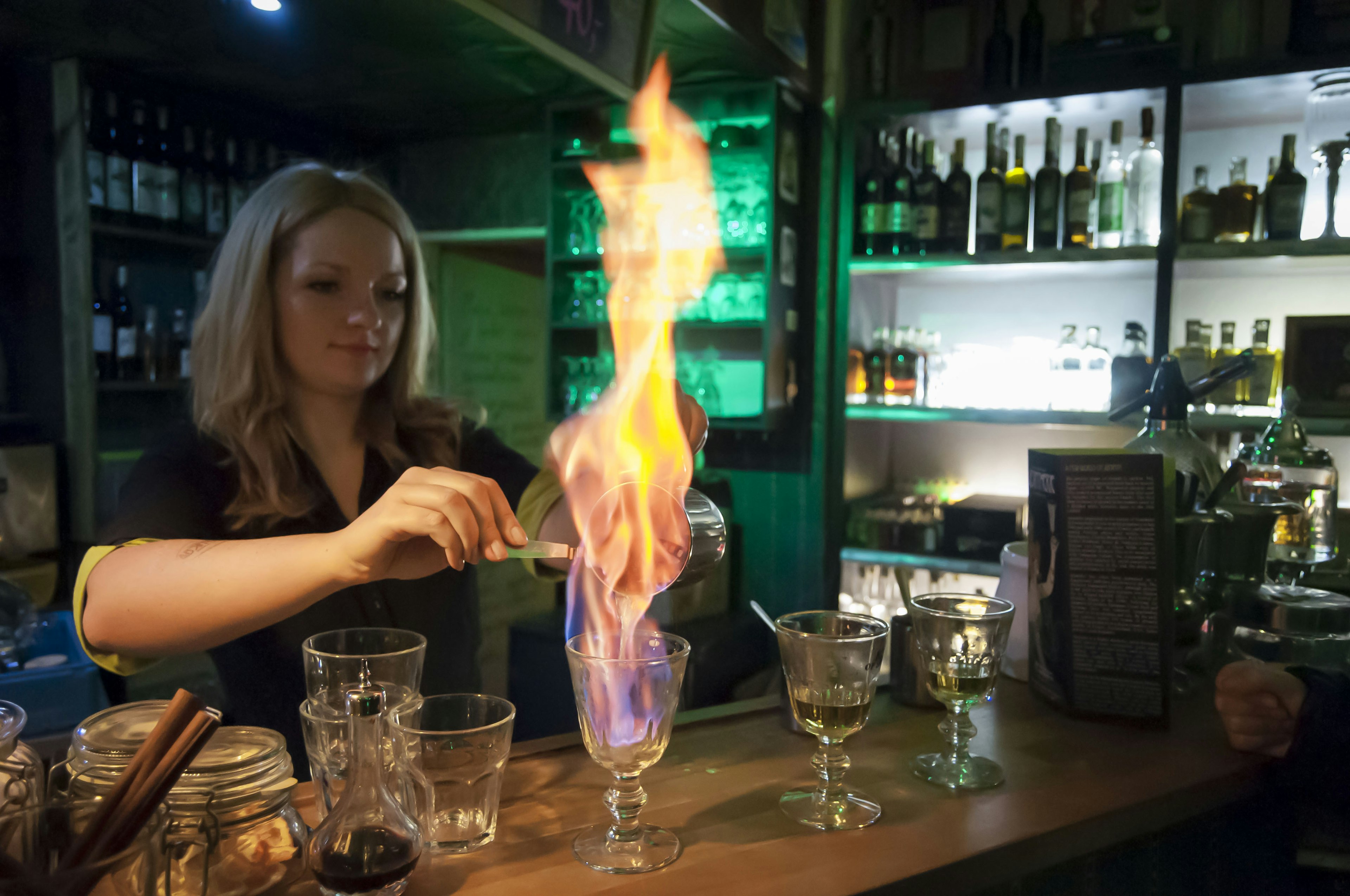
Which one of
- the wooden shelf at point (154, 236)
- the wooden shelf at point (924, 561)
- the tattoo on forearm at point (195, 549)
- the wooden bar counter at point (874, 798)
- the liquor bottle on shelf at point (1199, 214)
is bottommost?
the wooden shelf at point (924, 561)

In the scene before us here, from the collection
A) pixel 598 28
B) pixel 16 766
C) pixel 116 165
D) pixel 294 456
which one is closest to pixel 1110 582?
pixel 16 766

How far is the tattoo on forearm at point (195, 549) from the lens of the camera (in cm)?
104

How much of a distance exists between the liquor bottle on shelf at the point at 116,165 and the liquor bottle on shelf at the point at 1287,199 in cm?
305

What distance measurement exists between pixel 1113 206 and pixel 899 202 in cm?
63

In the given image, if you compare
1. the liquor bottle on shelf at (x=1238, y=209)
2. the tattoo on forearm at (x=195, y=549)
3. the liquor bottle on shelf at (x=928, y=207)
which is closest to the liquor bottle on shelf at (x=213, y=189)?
the tattoo on forearm at (x=195, y=549)

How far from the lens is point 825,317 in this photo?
2.93m

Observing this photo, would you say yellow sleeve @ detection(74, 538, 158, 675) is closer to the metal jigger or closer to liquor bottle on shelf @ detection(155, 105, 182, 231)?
liquor bottle on shelf @ detection(155, 105, 182, 231)

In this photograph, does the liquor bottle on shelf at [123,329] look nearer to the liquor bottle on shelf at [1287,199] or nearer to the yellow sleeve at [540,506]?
the yellow sleeve at [540,506]

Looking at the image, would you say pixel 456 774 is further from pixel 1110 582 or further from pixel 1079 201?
pixel 1079 201

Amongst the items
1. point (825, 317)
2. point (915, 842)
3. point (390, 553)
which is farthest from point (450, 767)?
point (825, 317)

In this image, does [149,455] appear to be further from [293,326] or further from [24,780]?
[24,780]

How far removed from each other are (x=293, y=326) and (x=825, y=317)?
75.1 inches

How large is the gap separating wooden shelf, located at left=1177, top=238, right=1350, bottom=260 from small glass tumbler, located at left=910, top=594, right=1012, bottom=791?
1987 mm

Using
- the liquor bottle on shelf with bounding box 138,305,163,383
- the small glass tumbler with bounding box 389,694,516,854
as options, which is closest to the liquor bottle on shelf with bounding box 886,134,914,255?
the liquor bottle on shelf with bounding box 138,305,163,383
